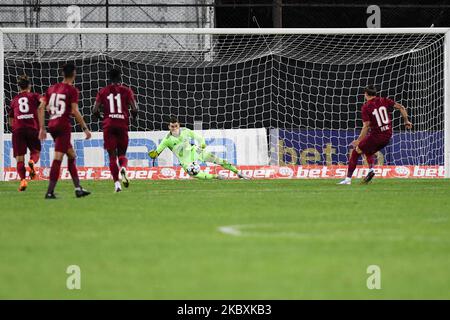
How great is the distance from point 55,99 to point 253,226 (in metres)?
5.31

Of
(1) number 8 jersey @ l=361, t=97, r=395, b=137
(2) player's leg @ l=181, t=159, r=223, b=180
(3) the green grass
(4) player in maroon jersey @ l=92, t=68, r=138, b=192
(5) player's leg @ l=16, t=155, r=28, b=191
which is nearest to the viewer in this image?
(3) the green grass

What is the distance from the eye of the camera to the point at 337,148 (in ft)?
78.2

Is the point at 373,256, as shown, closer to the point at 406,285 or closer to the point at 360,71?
the point at 406,285

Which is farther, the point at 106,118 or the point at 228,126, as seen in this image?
the point at 228,126

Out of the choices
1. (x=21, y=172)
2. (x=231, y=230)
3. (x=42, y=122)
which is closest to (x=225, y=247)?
(x=231, y=230)

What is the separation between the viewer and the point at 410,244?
8016mm

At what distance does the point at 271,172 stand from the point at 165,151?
2543 mm

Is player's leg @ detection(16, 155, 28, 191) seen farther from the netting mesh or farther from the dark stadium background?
the dark stadium background

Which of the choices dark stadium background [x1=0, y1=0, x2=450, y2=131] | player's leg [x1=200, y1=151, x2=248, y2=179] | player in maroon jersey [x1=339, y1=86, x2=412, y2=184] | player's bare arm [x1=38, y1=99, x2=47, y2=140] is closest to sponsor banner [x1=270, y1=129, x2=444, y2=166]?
dark stadium background [x1=0, y1=0, x2=450, y2=131]

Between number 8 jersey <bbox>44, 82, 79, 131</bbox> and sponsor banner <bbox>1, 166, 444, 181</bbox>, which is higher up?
number 8 jersey <bbox>44, 82, 79, 131</bbox>

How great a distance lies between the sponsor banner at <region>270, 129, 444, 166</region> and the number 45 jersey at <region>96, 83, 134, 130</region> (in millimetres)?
8031

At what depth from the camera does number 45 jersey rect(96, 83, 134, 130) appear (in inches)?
614
